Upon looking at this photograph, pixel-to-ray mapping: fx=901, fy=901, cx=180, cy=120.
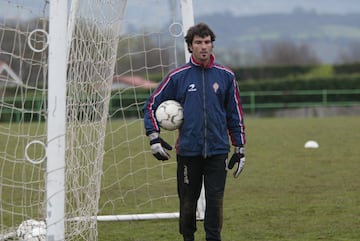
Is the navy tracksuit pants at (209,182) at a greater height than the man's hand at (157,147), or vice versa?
the man's hand at (157,147)

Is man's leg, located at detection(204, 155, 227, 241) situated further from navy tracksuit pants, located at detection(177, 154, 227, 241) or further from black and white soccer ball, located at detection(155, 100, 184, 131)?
black and white soccer ball, located at detection(155, 100, 184, 131)

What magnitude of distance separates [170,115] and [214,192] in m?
0.68

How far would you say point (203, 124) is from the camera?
6727mm

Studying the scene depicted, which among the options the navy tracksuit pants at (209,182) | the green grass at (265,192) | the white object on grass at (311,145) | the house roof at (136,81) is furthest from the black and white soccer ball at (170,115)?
the white object on grass at (311,145)

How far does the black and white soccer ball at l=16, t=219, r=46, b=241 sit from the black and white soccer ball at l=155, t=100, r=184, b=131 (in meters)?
1.29

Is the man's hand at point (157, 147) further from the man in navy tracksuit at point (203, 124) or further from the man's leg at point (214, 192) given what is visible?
the man's leg at point (214, 192)

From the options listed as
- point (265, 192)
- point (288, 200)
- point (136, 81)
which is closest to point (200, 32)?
point (288, 200)

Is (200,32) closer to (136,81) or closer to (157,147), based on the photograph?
(157,147)

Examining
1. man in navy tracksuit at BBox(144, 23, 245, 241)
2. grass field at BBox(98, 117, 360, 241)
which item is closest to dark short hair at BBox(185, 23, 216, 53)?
man in navy tracksuit at BBox(144, 23, 245, 241)

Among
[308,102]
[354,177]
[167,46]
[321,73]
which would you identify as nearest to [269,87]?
[308,102]

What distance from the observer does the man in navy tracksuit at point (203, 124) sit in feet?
22.1

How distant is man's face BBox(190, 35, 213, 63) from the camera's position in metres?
6.71

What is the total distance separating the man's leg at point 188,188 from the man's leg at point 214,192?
0.10 m

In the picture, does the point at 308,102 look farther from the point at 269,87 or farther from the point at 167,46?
the point at 167,46
